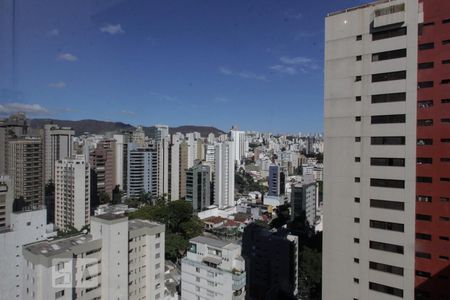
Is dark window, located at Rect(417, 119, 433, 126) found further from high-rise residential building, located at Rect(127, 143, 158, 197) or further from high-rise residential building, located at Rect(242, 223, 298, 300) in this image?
high-rise residential building, located at Rect(127, 143, 158, 197)

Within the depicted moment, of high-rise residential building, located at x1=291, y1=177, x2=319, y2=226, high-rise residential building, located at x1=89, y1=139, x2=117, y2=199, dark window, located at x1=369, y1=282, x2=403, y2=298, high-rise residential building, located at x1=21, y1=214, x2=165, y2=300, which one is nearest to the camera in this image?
dark window, located at x1=369, y1=282, x2=403, y2=298

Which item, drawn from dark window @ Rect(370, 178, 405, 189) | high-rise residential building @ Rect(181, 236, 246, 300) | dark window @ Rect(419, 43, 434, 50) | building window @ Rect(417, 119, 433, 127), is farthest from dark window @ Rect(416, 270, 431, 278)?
high-rise residential building @ Rect(181, 236, 246, 300)

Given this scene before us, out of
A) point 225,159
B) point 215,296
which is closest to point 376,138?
point 215,296

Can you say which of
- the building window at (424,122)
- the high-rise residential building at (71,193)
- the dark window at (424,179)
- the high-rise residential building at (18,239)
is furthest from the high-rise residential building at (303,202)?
the building window at (424,122)

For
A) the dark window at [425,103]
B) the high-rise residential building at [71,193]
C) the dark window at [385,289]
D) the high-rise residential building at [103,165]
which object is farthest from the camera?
the high-rise residential building at [103,165]

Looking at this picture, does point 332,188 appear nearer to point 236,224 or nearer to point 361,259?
point 361,259

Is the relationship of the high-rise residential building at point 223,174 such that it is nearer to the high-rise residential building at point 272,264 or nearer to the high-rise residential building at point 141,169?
the high-rise residential building at point 141,169
